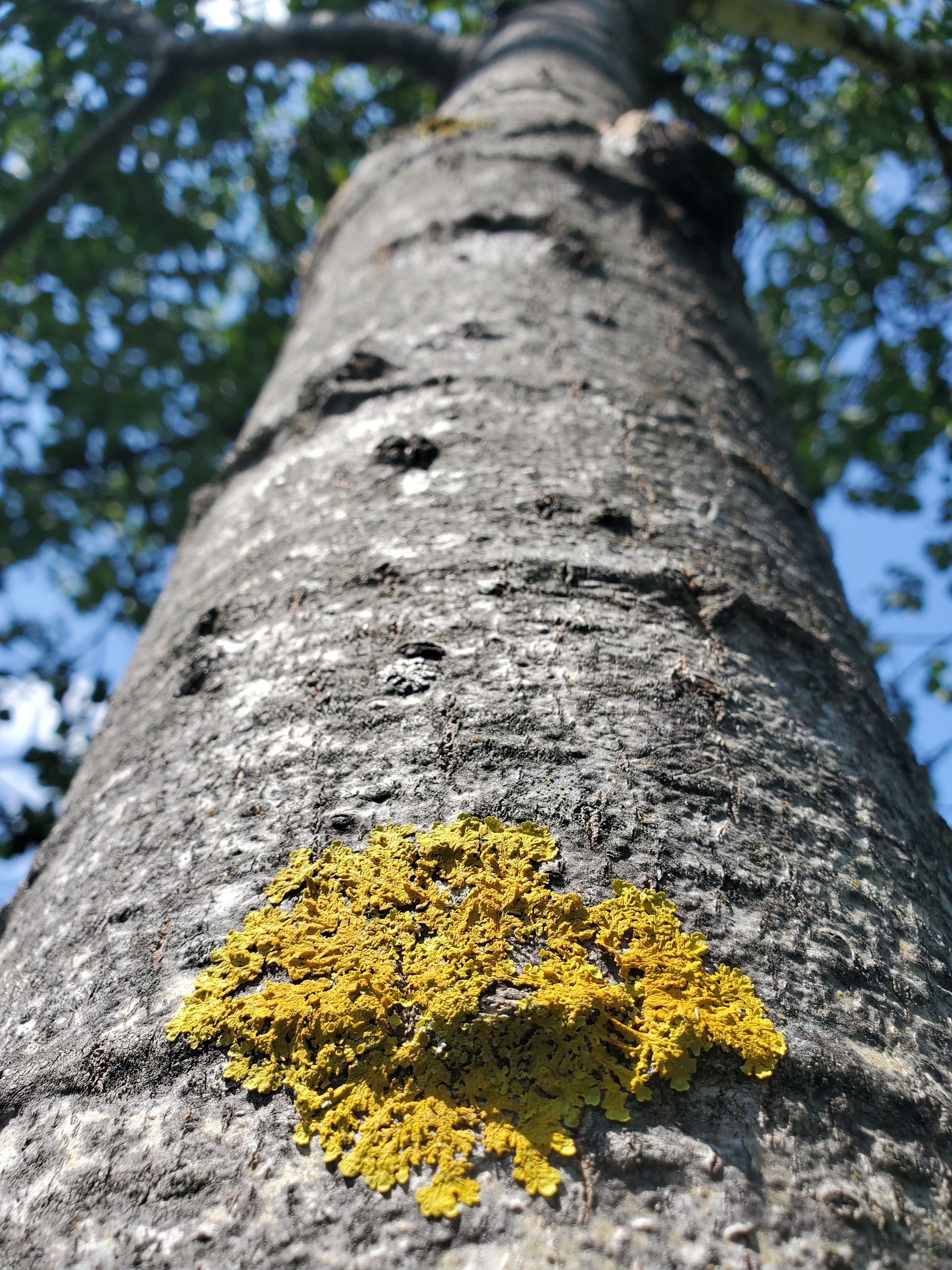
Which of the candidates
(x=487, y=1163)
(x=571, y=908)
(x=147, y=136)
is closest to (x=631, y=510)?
(x=571, y=908)

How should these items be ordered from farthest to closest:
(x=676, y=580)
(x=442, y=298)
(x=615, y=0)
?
1. (x=615, y=0)
2. (x=442, y=298)
3. (x=676, y=580)

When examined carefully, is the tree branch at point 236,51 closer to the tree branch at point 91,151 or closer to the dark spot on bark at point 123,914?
the tree branch at point 91,151

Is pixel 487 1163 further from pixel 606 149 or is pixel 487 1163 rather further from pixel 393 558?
pixel 606 149

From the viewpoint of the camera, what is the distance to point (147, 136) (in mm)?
4898

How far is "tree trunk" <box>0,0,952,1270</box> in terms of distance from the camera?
71 cm

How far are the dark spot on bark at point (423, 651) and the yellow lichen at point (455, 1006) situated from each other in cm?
26

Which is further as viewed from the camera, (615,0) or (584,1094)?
(615,0)

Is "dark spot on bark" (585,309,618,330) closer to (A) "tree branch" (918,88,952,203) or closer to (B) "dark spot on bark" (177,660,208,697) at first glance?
(B) "dark spot on bark" (177,660,208,697)

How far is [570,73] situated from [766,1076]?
3367mm

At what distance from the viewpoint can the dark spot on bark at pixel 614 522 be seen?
1319 millimetres

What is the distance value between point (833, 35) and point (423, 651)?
3445 mm

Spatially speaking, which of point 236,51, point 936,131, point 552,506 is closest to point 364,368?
point 552,506

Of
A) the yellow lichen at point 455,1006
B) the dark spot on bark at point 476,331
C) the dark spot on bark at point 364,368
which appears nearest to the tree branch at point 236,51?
the dark spot on bark at point 364,368

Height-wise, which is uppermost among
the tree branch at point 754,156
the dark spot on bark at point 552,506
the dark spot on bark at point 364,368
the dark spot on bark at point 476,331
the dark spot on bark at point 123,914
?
the tree branch at point 754,156
